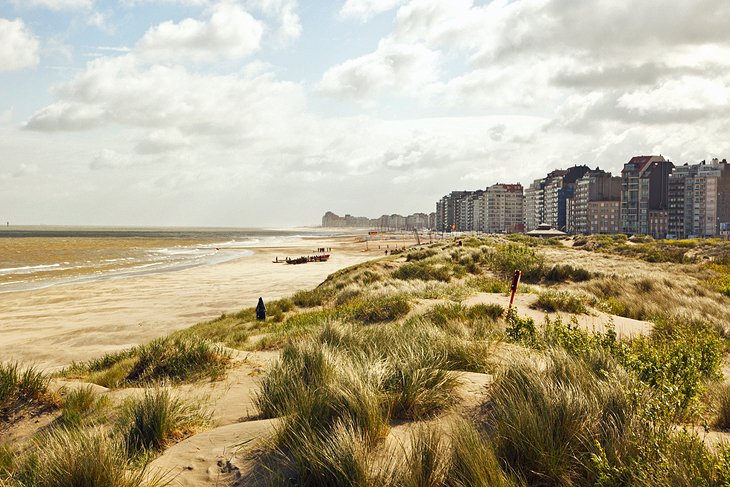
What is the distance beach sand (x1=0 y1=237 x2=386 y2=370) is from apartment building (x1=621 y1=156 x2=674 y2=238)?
413ft

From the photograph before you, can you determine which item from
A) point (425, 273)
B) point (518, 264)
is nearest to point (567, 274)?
point (518, 264)

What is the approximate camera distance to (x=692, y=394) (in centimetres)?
506

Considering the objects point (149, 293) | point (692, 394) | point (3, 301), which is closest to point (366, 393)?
point (692, 394)

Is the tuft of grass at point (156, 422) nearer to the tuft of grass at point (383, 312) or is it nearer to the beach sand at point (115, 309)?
the beach sand at point (115, 309)

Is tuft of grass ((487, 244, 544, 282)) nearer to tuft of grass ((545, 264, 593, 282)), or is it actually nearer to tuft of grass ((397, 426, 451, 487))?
tuft of grass ((545, 264, 593, 282))

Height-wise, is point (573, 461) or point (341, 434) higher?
point (341, 434)

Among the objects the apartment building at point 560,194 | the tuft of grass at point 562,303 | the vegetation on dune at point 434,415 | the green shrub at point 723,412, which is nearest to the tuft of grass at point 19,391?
the vegetation on dune at point 434,415

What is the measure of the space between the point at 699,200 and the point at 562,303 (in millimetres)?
145309

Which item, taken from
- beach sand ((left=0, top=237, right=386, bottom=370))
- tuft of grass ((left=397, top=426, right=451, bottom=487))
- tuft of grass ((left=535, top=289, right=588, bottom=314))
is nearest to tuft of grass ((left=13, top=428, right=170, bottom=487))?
tuft of grass ((left=397, top=426, right=451, bottom=487))

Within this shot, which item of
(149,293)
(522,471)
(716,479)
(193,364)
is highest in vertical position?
(716,479)

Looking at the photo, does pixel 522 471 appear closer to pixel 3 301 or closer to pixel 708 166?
pixel 3 301

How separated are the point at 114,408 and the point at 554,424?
540 cm

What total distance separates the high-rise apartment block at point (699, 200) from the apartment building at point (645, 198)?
2398 mm

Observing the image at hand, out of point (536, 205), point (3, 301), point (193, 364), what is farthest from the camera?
point (536, 205)
